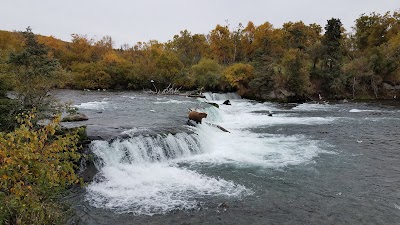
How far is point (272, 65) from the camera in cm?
4653

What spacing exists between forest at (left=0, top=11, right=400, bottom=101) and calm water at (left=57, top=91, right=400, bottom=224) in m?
22.8

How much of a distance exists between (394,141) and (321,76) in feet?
100.0

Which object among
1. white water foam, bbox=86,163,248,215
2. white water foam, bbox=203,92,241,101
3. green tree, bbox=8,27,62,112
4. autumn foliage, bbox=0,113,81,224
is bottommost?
white water foam, bbox=86,163,248,215

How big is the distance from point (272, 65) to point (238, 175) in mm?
35243

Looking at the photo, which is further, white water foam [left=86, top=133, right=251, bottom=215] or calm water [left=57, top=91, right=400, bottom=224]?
white water foam [left=86, top=133, right=251, bottom=215]

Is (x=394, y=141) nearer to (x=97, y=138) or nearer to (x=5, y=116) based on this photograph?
(x=97, y=138)

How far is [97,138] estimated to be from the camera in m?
16.0

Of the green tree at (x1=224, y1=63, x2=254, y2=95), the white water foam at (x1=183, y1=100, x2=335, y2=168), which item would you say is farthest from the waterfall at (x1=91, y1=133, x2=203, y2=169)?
the green tree at (x1=224, y1=63, x2=254, y2=95)

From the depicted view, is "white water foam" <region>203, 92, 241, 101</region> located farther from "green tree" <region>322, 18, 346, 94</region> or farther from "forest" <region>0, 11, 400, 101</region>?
"green tree" <region>322, 18, 346, 94</region>

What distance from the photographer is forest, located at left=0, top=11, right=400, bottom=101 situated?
46312 mm

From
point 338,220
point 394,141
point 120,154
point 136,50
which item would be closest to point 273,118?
point 394,141

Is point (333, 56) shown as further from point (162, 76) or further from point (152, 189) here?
point (152, 189)

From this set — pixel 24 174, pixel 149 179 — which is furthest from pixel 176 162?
pixel 24 174

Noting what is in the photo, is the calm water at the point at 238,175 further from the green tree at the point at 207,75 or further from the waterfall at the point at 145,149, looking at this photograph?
the green tree at the point at 207,75
